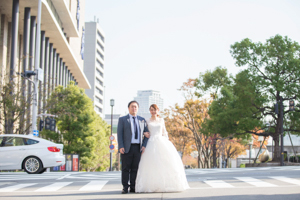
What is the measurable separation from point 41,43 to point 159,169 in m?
39.2

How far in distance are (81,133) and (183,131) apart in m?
11.4

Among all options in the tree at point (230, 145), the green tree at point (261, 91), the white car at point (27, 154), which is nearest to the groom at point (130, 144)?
the white car at point (27, 154)

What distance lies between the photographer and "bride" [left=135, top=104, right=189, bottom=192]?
26.0ft

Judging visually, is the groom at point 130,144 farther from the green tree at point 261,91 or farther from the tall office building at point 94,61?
the tall office building at point 94,61

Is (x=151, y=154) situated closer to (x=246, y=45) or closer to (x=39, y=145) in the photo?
(x=39, y=145)

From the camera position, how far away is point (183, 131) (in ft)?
142

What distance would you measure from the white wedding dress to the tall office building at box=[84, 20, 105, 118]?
102m

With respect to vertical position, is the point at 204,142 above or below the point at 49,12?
below

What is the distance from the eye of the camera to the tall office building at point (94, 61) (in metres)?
110

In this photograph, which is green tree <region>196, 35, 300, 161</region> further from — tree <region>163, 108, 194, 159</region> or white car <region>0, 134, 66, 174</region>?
white car <region>0, 134, 66, 174</region>

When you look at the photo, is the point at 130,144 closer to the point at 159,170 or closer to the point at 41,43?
the point at 159,170

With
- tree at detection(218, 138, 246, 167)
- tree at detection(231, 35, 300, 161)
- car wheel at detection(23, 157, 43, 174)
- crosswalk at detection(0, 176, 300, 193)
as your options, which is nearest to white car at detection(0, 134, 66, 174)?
car wheel at detection(23, 157, 43, 174)

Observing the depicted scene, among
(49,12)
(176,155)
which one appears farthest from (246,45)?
(176,155)

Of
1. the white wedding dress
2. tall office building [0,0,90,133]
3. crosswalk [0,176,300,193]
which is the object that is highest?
tall office building [0,0,90,133]
